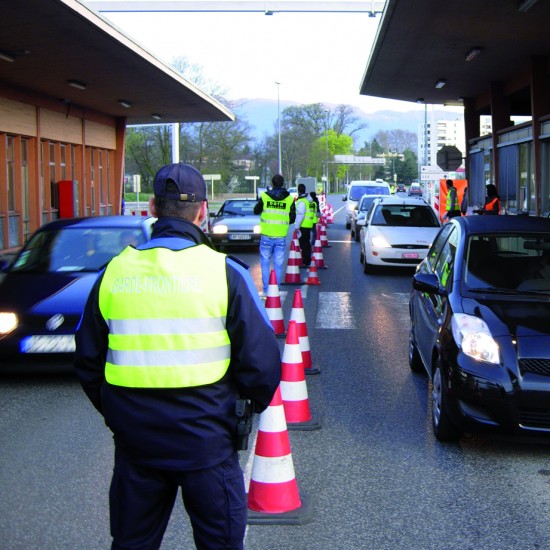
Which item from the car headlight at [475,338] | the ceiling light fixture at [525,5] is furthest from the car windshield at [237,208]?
the car headlight at [475,338]

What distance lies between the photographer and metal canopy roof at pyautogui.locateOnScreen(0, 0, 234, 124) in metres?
15.1

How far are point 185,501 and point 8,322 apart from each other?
5676 mm

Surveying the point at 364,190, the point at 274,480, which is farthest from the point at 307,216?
the point at 364,190

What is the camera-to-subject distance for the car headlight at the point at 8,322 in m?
8.17

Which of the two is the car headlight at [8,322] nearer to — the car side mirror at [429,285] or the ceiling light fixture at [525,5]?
the car side mirror at [429,285]

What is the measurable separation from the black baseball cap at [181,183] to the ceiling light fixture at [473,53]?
698 inches

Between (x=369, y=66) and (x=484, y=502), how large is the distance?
1881 centimetres

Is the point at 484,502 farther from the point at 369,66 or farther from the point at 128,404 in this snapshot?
the point at 369,66

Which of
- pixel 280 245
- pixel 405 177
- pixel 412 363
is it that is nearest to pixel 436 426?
pixel 412 363

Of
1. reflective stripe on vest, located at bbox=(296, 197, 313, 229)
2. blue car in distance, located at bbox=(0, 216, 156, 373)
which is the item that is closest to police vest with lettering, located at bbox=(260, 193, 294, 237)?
blue car in distance, located at bbox=(0, 216, 156, 373)

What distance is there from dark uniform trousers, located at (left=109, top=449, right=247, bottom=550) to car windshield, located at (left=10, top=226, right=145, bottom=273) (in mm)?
6593

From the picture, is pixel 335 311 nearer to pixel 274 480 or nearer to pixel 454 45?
pixel 274 480

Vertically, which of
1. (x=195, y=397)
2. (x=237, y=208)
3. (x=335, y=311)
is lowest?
(x=335, y=311)

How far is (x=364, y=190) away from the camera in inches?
1569
